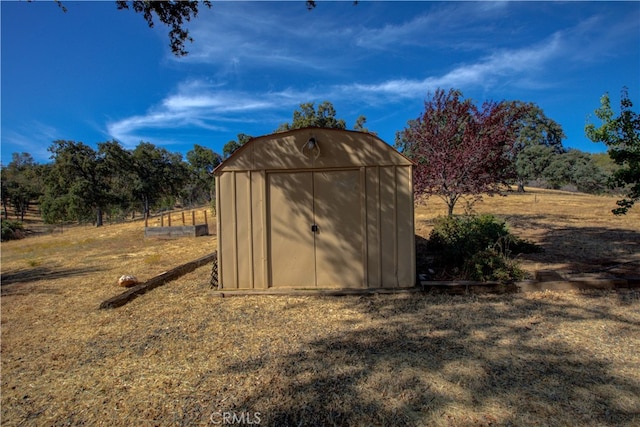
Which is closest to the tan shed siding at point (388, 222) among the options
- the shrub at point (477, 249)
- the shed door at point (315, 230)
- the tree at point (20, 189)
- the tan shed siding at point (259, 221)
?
the shed door at point (315, 230)

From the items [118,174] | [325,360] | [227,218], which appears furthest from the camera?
[118,174]

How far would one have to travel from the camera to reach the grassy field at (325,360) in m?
2.42

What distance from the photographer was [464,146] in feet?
32.0

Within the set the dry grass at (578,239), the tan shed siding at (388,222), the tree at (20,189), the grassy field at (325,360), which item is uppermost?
the tree at (20,189)

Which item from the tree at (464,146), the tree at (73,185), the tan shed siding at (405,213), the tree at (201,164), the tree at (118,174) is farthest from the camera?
the tree at (201,164)

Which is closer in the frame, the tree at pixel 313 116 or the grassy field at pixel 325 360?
the grassy field at pixel 325 360

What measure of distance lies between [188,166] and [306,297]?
4176cm

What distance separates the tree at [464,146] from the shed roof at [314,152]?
4.85 meters

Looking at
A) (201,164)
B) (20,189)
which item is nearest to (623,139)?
(201,164)

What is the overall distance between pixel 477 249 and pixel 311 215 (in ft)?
9.83

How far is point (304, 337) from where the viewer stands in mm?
3750

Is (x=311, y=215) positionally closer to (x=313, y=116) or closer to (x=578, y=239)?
(x=578, y=239)

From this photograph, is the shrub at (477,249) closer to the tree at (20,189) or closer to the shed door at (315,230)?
the shed door at (315,230)

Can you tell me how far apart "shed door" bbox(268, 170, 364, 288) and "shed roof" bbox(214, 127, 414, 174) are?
0.64ft
